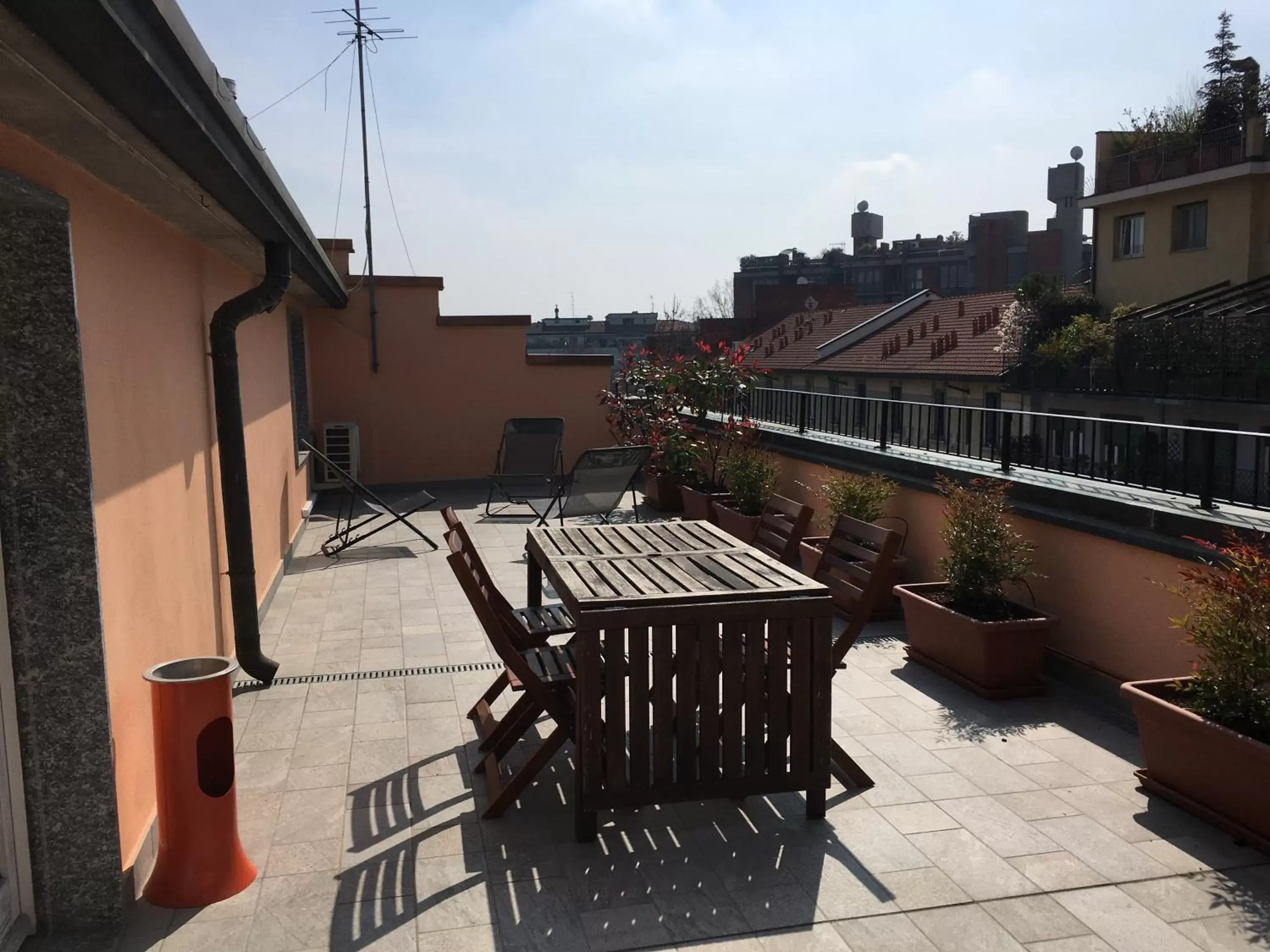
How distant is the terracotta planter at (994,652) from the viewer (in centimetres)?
489

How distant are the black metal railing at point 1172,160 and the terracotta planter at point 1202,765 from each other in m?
22.3

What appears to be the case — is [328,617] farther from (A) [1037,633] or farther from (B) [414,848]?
(A) [1037,633]

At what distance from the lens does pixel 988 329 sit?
92.0ft

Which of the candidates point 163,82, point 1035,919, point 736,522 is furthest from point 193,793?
point 736,522

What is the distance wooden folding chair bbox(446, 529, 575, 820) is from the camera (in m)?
3.63

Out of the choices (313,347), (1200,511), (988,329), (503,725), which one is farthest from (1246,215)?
(503,725)

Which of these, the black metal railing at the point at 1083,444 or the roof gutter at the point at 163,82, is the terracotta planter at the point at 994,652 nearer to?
the black metal railing at the point at 1083,444

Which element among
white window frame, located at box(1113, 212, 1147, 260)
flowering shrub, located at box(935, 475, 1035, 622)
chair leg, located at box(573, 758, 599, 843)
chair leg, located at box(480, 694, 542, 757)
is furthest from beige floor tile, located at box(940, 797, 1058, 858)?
white window frame, located at box(1113, 212, 1147, 260)

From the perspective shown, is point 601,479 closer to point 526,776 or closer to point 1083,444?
point 1083,444

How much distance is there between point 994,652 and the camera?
4.91 m

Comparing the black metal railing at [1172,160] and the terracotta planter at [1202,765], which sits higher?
the black metal railing at [1172,160]

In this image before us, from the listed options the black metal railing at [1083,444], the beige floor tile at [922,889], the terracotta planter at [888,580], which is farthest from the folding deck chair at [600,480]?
the beige floor tile at [922,889]

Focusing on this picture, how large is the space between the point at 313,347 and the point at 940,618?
939cm

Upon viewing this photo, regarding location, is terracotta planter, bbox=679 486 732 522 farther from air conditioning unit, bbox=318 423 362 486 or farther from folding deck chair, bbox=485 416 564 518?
air conditioning unit, bbox=318 423 362 486
